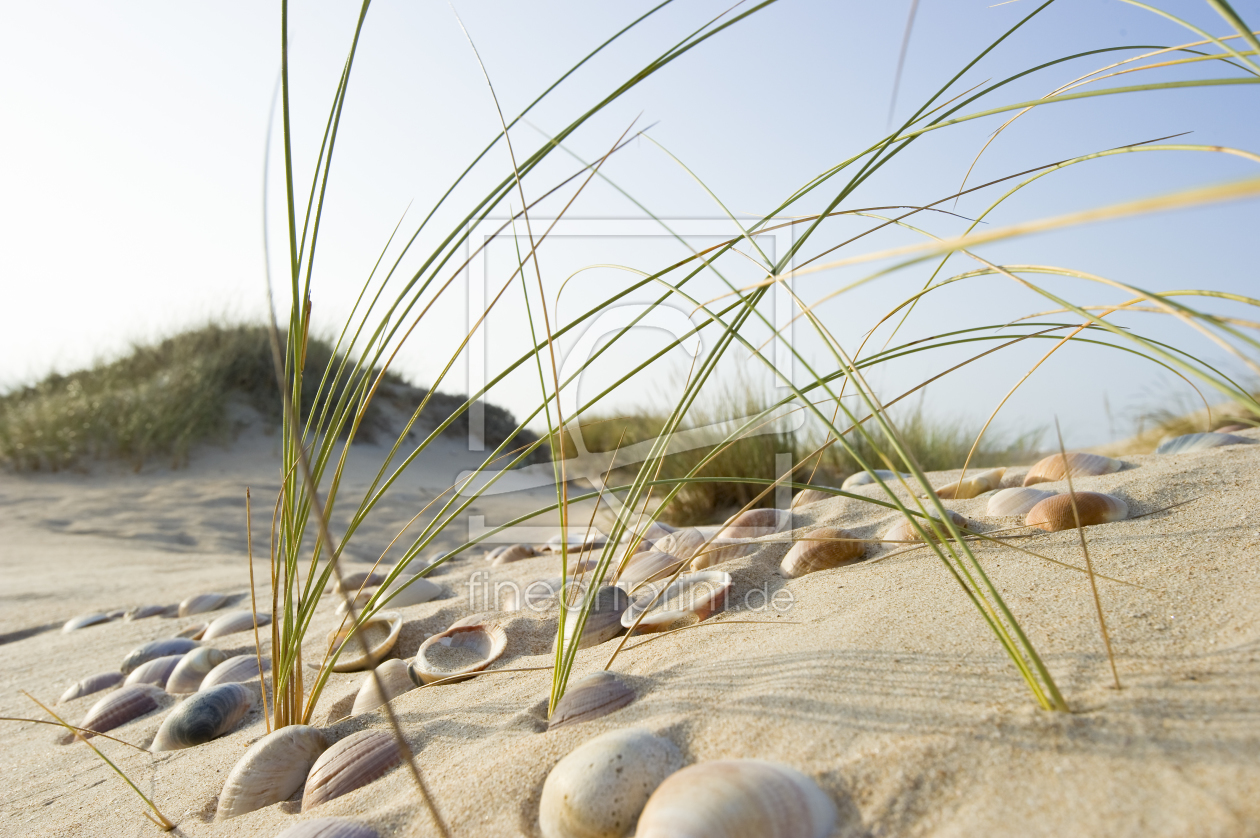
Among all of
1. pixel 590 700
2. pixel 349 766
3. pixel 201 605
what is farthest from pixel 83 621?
pixel 590 700

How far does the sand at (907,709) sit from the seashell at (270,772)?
3 cm

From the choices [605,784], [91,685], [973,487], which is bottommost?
[91,685]

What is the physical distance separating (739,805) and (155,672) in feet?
6.88

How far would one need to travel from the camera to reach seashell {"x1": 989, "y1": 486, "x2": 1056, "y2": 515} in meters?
1.73

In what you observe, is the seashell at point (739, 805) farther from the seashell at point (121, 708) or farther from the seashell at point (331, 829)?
the seashell at point (121, 708)

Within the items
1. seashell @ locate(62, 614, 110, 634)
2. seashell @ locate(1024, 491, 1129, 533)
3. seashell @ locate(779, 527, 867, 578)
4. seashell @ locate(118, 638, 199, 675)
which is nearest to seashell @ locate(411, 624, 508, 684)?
seashell @ locate(779, 527, 867, 578)

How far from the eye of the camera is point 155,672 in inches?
83.0

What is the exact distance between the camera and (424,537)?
1.18 metres

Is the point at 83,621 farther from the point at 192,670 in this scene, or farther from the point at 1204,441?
the point at 1204,441

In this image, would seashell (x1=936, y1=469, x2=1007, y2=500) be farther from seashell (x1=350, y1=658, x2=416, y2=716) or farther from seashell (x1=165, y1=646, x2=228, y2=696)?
seashell (x1=165, y1=646, x2=228, y2=696)

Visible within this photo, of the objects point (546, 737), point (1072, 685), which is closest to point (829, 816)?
point (1072, 685)

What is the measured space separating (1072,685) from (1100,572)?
1.41 ft

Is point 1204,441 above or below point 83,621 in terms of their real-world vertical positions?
above

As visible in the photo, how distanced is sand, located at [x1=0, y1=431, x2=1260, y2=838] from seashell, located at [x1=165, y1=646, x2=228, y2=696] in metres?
Result: 0.21
